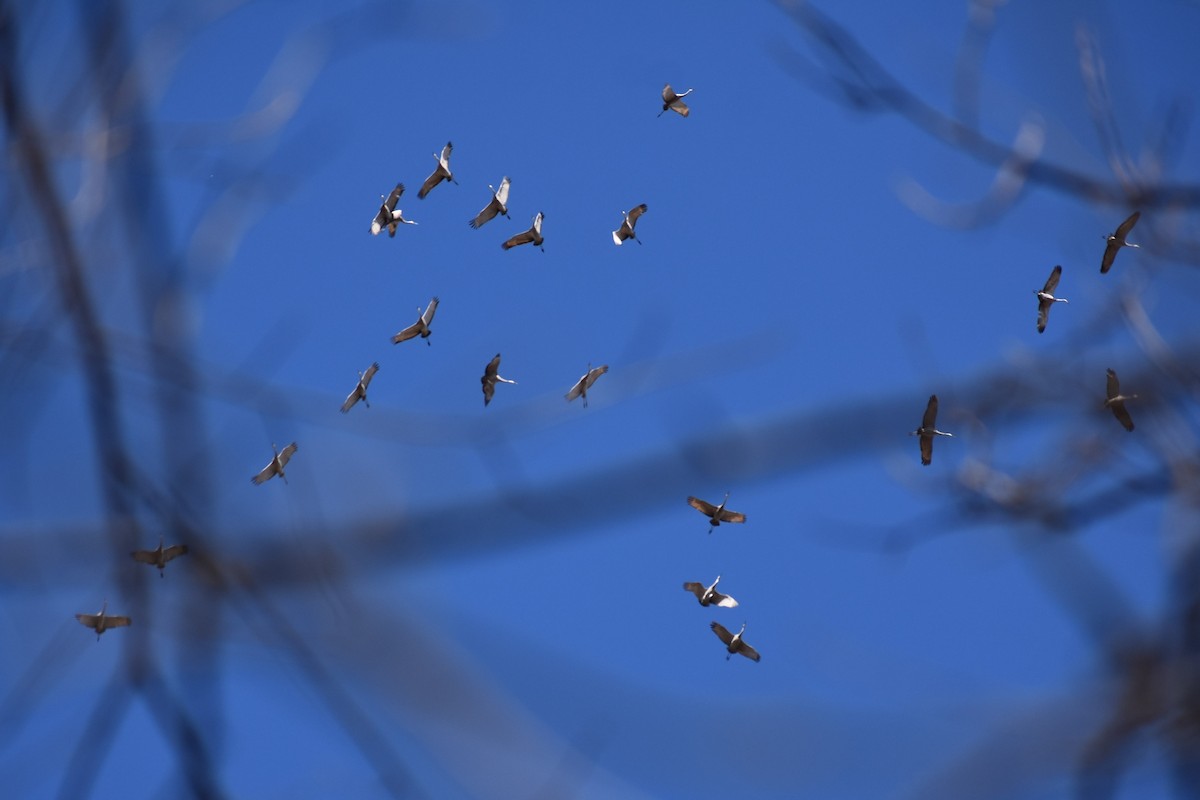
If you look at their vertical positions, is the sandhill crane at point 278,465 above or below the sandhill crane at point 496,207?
below

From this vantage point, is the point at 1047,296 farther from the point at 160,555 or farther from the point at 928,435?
the point at 160,555

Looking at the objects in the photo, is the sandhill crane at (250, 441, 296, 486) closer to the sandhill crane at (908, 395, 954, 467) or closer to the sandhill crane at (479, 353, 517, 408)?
the sandhill crane at (479, 353, 517, 408)

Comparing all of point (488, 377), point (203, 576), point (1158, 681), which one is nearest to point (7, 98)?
point (203, 576)

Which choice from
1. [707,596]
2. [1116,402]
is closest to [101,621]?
[707,596]

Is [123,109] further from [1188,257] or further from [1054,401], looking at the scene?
[1188,257]

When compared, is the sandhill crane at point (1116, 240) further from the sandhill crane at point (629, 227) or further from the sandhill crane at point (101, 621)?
the sandhill crane at point (101, 621)

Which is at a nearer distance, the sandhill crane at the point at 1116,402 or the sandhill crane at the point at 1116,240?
the sandhill crane at the point at 1116,402

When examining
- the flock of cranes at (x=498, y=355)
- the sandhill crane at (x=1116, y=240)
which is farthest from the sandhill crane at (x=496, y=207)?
the sandhill crane at (x=1116, y=240)
